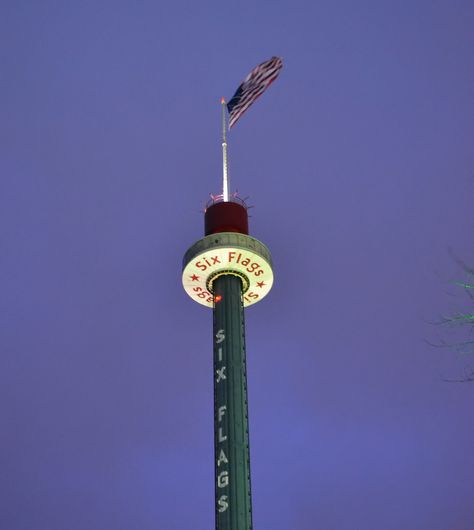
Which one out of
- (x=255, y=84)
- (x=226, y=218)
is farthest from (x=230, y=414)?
(x=255, y=84)

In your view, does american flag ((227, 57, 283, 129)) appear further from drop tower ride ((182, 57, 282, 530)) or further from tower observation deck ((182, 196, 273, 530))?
tower observation deck ((182, 196, 273, 530))

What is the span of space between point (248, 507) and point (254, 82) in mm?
36611

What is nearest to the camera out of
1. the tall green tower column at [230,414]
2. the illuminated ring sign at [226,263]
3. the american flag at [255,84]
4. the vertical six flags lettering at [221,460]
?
the tall green tower column at [230,414]

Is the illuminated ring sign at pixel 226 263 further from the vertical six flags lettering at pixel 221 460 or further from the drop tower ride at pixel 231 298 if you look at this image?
the vertical six flags lettering at pixel 221 460

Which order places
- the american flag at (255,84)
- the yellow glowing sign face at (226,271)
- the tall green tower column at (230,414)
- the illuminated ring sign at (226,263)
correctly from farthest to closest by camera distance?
1. the yellow glowing sign face at (226,271)
2. the illuminated ring sign at (226,263)
3. the american flag at (255,84)
4. the tall green tower column at (230,414)

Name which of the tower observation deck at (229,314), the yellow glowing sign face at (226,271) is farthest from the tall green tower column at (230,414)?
the yellow glowing sign face at (226,271)

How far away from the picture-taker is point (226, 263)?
71.8 meters

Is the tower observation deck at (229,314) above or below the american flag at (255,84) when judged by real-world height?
below

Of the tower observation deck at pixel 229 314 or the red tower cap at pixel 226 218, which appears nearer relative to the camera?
the tower observation deck at pixel 229 314

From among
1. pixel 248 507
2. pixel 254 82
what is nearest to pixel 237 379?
pixel 248 507

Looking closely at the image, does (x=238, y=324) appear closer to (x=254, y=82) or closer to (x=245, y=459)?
(x=245, y=459)

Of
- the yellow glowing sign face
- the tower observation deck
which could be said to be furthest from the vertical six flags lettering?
the yellow glowing sign face

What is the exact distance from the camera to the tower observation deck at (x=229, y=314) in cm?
6056

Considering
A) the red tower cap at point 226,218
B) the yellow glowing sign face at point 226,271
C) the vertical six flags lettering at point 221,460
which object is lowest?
the vertical six flags lettering at point 221,460
